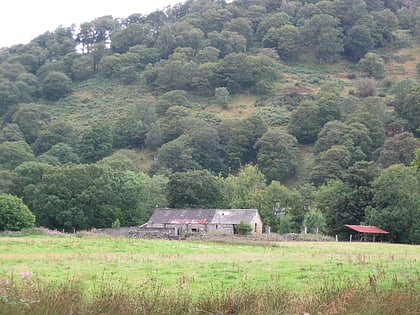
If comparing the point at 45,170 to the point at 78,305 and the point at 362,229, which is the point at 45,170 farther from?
the point at 78,305

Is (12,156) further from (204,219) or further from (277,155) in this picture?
(204,219)

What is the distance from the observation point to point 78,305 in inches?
379

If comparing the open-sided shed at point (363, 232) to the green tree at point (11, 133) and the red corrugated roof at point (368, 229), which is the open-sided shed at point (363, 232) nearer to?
the red corrugated roof at point (368, 229)

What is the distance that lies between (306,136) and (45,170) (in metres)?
55.6

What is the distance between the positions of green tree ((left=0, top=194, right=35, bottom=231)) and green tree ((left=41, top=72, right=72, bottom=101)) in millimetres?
100946

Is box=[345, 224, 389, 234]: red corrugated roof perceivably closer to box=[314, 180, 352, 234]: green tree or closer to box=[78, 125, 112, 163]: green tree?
box=[314, 180, 352, 234]: green tree

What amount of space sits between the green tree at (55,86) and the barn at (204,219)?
89060mm

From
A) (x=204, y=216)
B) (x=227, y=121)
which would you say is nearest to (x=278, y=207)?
(x=204, y=216)

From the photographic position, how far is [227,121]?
115375 millimetres

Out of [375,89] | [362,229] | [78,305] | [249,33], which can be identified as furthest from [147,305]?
[249,33]

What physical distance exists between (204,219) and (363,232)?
18672mm

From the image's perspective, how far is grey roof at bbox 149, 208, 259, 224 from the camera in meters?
65.0

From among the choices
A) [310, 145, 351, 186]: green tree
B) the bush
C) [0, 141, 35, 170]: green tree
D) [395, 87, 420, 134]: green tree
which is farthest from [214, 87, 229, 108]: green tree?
the bush

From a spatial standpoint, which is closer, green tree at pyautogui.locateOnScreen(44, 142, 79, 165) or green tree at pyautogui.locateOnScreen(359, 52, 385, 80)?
green tree at pyautogui.locateOnScreen(44, 142, 79, 165)
